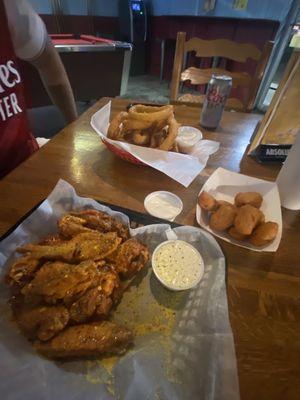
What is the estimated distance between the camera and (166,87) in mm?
5496

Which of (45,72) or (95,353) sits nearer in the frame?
(95,353)

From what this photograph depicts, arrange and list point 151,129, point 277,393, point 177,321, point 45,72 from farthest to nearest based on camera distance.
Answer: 1. point 45,72
2. point 151,129
3. point 177,321
4. point 277,393

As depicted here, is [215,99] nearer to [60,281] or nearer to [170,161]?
[170,161]

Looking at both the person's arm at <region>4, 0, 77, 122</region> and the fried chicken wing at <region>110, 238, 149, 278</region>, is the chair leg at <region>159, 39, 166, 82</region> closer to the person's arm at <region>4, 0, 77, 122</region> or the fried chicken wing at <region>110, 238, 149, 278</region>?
the person's arm at <region>4, 0, 77, 122</region>

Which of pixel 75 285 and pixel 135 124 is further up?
pixel 135 124

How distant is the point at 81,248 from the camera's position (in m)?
0.65

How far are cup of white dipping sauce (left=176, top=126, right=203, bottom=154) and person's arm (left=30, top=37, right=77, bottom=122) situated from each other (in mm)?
844

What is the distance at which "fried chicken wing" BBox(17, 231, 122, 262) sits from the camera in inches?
24.6

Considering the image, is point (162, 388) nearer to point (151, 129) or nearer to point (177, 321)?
point (177, 321)

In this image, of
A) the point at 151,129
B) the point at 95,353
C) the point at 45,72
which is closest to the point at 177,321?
the point at 95,353

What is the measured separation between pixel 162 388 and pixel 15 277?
42 centimetres

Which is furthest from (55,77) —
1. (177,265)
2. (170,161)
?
(177,265)

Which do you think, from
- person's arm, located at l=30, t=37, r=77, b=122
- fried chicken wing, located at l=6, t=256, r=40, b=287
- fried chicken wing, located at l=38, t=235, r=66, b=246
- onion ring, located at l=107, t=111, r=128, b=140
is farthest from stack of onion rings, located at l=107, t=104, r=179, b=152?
person's arm, located at l=30, t=37, r=77, b=122

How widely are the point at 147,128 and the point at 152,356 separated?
2.73ft
